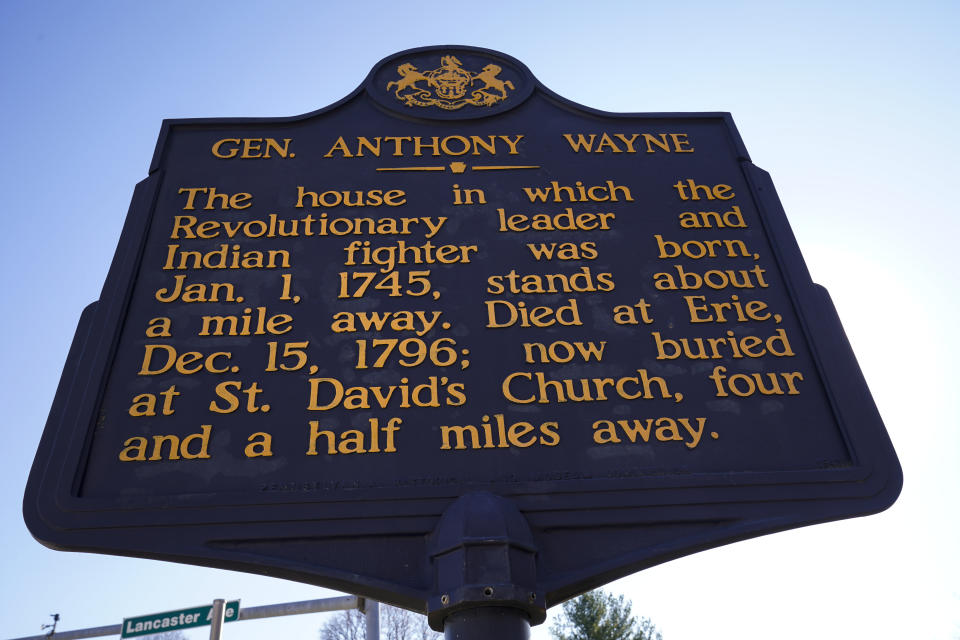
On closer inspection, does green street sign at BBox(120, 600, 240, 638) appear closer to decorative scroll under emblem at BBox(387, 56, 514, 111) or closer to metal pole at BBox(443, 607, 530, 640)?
decorative scroll under emblem at BBox(387, 56, 514, 111)

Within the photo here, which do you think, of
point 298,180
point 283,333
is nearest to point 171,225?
point 298,180

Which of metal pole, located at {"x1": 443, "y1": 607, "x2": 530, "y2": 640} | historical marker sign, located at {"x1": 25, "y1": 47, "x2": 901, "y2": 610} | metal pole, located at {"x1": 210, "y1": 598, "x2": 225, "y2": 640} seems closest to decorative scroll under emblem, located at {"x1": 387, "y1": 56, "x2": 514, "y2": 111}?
historical marker sign, located at {"x1": 25, "y1": 47, "x2": 901, "y2": 610}

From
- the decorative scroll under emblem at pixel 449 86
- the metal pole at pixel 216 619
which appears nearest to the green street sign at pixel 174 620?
the metal pole at pixel 216 619

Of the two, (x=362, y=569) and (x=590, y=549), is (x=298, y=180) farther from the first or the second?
(x=590, y=549)

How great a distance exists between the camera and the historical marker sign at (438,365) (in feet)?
12.8

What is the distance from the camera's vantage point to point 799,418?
14.4ft

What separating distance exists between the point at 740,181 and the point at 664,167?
23.2 inches

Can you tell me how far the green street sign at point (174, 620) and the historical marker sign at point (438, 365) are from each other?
276 inches

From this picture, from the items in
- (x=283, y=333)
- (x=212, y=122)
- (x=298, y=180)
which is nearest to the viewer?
(x=283, y=333)

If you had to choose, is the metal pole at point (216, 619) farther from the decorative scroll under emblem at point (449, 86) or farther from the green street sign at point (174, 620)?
the decorative scroll under emblem at point (449, 86)

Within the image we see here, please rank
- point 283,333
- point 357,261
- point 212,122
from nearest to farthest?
point 283,333 → point 357,261 → point 212,122

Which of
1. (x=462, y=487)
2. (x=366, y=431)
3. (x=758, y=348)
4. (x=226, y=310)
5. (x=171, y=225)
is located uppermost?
(x=171, y=225)

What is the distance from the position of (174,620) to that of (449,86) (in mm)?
8252

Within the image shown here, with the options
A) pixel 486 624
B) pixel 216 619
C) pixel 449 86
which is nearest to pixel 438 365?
pixel 486 624
